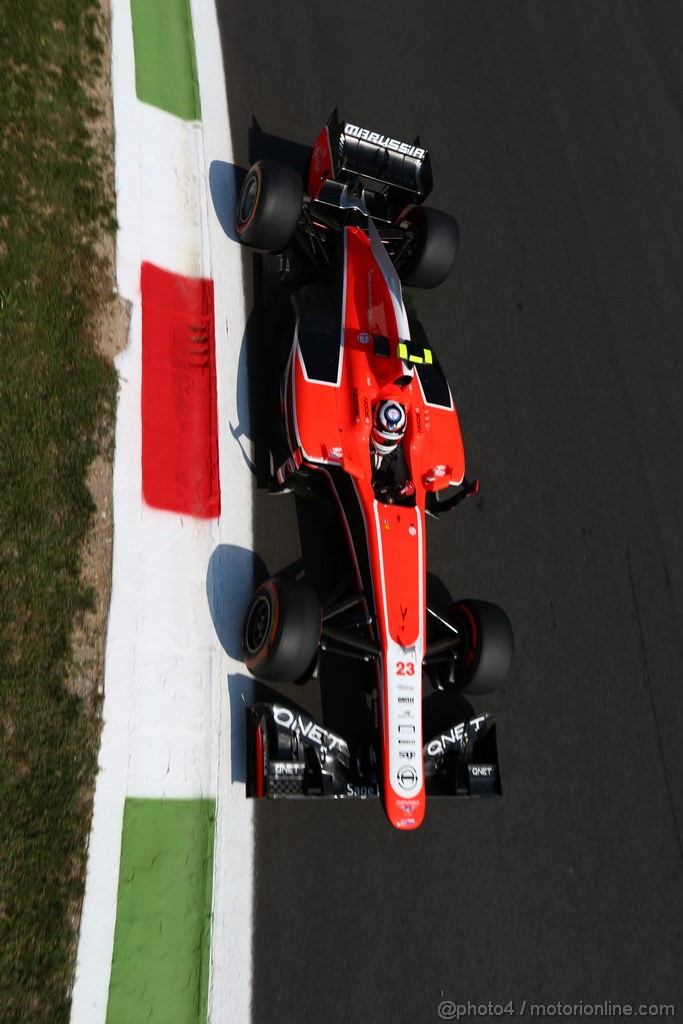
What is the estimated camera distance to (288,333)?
5711 millimetres

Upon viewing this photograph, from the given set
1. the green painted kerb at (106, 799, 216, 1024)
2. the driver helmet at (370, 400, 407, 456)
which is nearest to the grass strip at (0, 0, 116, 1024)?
the green painted kerb at (106, 799, 216, 1024)

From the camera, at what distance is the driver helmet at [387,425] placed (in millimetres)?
4938

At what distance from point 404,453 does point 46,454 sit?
2.25m

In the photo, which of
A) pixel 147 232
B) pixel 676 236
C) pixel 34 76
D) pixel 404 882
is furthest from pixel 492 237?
pixel 404 882

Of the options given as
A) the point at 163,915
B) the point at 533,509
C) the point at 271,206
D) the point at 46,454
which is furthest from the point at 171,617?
the point at 533,509

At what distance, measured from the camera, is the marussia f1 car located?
4.66 metres

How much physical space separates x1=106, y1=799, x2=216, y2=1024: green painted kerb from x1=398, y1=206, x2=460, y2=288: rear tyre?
4.16m

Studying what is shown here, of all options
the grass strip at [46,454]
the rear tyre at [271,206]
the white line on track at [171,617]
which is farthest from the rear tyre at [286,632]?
the rear tyre at [271,206]

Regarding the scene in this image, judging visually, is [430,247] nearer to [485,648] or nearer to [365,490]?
[365,490]

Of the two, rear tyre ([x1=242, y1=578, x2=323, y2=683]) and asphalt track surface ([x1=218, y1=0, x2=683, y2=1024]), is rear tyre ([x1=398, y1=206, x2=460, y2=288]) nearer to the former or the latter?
asphalt track surface ([x1=218, y1=0, x2=683, y2=1024])

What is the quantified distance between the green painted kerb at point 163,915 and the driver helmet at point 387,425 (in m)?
2.46

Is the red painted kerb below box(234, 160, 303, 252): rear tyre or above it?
below

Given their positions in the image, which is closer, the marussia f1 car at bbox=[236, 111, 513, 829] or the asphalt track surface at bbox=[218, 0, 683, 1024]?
the marussia f1 car at bbox=[236, 111, 513, 829]

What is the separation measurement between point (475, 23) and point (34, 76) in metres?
4.90
